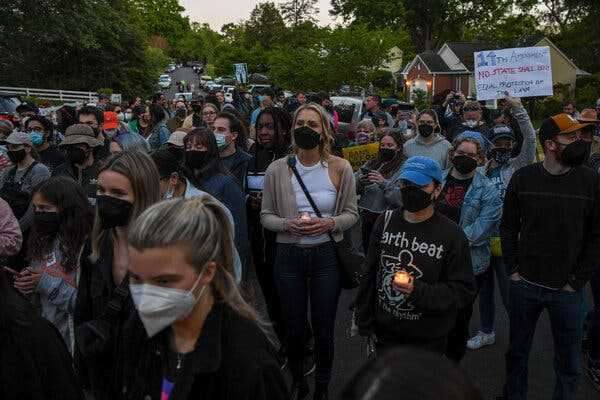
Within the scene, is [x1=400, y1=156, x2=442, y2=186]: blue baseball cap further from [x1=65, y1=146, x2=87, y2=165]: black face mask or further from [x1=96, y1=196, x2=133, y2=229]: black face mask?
[x1=65, y1=146, x2=87, y2=165]: black face mask

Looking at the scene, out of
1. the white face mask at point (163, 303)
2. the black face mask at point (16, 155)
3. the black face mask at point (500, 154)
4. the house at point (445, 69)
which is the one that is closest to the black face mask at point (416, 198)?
the white face mask at point (163, 303)

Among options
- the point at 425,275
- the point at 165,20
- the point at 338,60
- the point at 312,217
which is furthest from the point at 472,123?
the point at 165,20

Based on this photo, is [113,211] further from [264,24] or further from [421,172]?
[264,24]

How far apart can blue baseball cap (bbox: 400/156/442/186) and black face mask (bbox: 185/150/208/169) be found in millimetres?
1666

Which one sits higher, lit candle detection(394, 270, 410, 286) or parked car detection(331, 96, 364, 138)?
parked car detection(331, 96, 364, 138)

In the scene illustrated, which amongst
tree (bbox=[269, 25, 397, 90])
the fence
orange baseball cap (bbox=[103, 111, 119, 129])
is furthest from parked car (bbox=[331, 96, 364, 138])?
the fence

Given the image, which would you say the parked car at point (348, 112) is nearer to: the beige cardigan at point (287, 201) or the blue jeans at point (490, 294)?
the blue jeans at point (490, 294)

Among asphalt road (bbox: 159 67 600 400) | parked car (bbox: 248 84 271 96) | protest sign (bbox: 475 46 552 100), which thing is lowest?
asphalt road (bbox: 159 67 600 400)

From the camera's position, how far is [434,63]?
56.3 metres

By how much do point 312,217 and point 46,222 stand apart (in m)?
1.71

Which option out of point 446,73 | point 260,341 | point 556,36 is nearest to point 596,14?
point 556,36

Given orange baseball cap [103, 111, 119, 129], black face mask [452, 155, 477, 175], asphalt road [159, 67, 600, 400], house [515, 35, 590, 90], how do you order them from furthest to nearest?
house [515, 35, 590, 90] < orange baseball cap [103, 111, 119, 129] < black face mask [452, 155, 477, 175] < asphalt road [159, 67, 600, 400]

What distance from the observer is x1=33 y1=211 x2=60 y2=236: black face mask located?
364 cm

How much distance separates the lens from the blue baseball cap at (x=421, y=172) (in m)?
3.50
